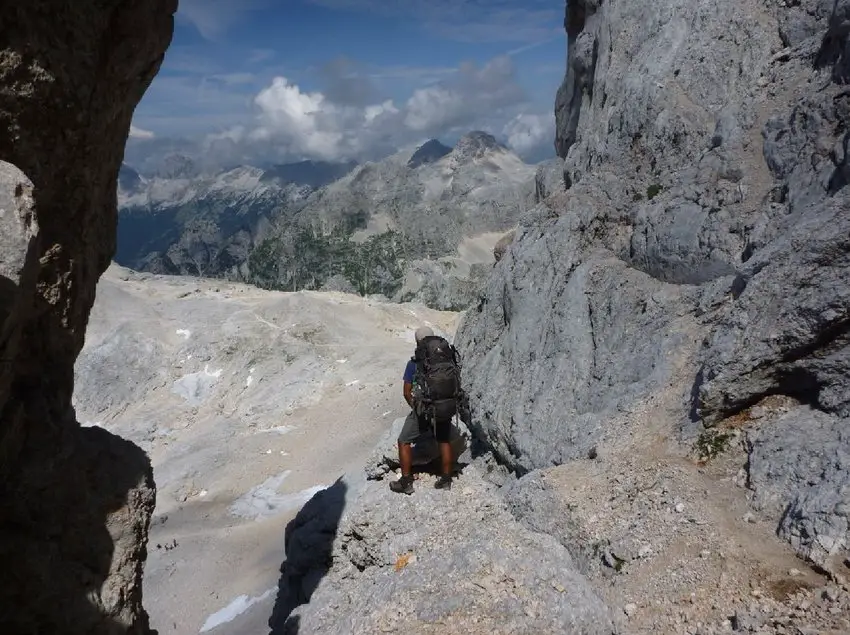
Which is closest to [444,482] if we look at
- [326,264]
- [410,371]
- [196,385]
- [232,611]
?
[410,371]

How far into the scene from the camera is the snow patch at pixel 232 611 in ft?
60.3

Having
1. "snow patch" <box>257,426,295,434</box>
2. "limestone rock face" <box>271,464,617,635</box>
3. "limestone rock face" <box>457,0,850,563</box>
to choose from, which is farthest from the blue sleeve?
"snow patch" <box>257,426,295,434</box>

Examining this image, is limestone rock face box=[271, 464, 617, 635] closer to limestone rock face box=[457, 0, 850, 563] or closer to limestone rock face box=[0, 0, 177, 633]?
limestone rock face box=[457, 0, 850, 563]

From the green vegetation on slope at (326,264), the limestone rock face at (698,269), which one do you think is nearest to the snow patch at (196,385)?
the limestone rock face at (698,269)

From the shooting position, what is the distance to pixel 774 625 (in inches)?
264

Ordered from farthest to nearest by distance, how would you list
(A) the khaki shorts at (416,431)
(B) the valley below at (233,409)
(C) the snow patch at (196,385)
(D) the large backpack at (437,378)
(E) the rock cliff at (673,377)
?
(C) the snow patch at (196,385) < (B) the valley below at (233,409) < (A) the khaki shorts at (416,431) < (D) the large backpack at (437,378) < (E) the rock cliff at (673,377)

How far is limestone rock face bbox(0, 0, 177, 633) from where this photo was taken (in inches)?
243

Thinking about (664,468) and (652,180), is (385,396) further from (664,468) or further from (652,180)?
(664,468)

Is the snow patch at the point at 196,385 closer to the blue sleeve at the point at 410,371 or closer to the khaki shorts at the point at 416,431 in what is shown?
the khaki shorts at the point at 416,431

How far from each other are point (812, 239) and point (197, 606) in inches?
846

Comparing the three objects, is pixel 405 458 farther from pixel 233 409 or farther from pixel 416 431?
pixel 233 409

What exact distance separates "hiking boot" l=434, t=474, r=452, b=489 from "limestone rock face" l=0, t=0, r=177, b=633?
5817mm

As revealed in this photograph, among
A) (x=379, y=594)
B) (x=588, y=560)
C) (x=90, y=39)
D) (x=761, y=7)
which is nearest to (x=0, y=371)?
(x=90, y=39)

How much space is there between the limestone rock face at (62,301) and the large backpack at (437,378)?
5.13 meters
